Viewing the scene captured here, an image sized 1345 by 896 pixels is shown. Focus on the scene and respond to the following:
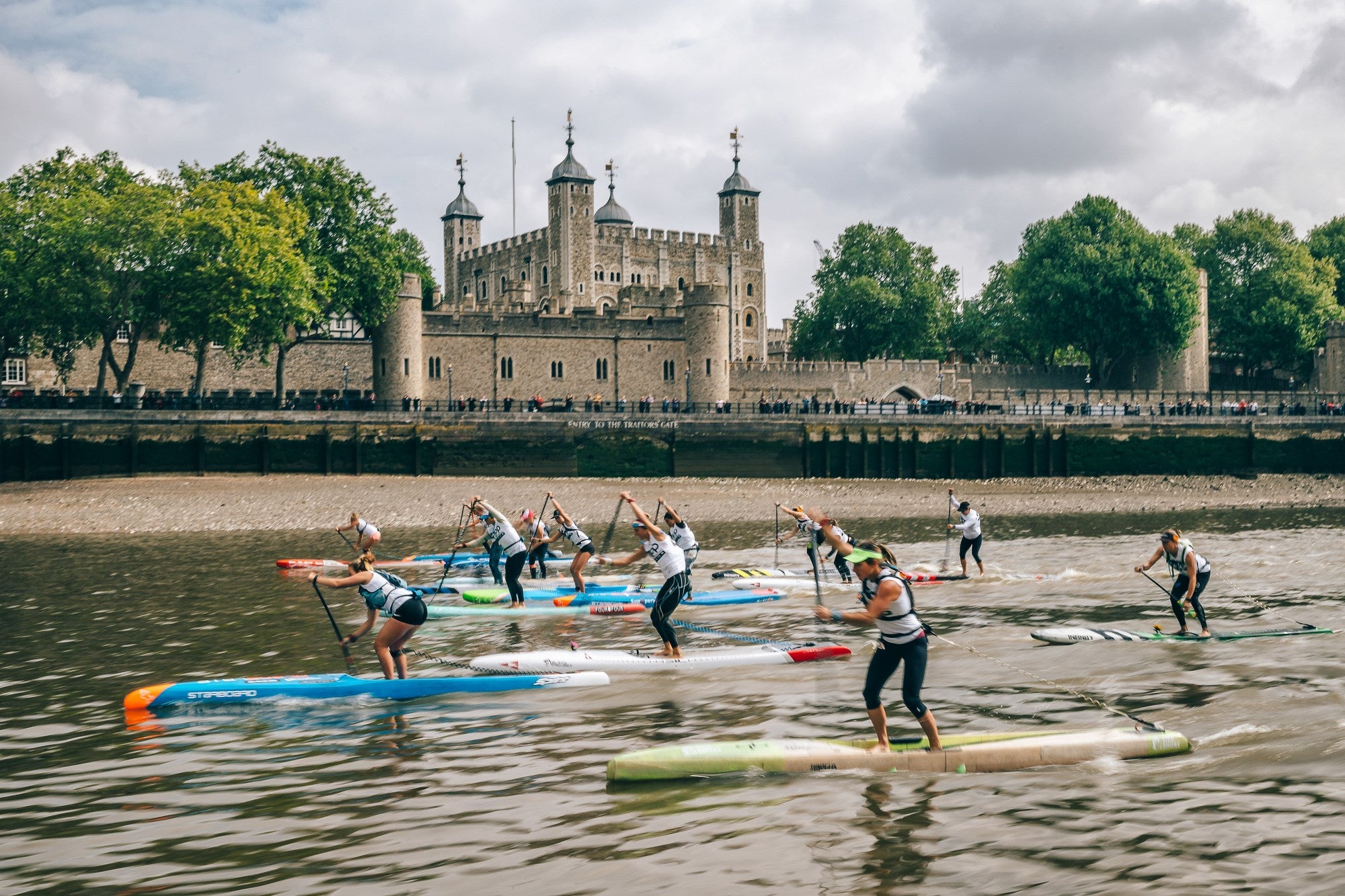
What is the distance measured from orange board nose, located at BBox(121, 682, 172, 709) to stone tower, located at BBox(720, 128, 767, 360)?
9554 centimetres

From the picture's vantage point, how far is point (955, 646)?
16562 millimetres

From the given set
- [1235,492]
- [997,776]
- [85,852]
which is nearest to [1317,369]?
[1235,492]

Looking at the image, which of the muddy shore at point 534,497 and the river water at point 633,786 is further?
the muddy shore at point 534,497

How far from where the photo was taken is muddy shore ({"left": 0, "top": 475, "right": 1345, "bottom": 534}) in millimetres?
36562

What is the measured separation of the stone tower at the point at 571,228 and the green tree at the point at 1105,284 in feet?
118

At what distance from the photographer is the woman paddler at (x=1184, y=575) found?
16.2m

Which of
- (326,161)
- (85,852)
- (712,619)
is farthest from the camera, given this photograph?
(326,161)

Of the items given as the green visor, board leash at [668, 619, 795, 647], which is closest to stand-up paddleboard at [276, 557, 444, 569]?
board leash at [668, 619, 795, 647]

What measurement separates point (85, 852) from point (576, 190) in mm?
94345

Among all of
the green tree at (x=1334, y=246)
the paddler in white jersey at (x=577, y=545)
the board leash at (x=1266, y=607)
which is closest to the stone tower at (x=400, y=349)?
the paddler in white jersey at (x=577, y=545)

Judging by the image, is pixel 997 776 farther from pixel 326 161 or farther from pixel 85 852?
pixel 326 161

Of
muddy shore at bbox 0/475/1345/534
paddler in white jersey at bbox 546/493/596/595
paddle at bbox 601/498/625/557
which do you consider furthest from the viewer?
muddy shore at bbox 0/475/1345/534

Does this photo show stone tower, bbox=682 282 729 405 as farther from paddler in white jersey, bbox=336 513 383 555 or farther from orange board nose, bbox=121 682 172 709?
orange board nose, bbox=121 682 172 709

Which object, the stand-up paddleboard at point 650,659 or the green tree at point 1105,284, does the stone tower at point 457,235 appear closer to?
the green tree at point 1105,284
